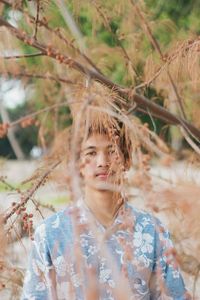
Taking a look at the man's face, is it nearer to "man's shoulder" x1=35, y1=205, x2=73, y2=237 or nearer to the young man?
the young man

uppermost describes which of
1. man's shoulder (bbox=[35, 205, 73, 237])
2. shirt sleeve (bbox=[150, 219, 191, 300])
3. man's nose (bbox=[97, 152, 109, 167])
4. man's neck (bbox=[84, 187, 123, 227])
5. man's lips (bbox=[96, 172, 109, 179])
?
man's nose (bbox=[97, 152, 109, 167])

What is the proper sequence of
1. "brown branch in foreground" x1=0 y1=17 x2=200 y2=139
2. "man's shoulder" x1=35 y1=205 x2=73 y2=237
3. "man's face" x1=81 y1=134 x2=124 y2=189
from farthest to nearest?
1. "man's shoulder" x1=35 y1=205 x2=73 y2=237
2. "man's face" x1=81 y1=134 x2=124 y2=189
3. "brown branch in foreground" x1=0 y1=17 x2=200 y2=139

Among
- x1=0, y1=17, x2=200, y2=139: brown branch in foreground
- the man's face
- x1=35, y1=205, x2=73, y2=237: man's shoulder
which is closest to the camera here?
x1=0, y1=17, x2=200, y2=139: brown branch in foreground

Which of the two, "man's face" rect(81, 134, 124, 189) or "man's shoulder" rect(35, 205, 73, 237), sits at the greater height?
"man's face" rect(81, 134, 124, 189)

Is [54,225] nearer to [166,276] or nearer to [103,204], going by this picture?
[103,204]

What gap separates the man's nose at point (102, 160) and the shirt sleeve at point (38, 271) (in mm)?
231

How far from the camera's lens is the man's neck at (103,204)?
1702mm

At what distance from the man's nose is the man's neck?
0.36ft

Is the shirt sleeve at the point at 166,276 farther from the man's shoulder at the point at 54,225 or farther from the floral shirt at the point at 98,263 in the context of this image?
the man's shoulder at the point at 54,225

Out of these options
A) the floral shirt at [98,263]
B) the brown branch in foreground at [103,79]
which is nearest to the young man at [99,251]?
the floral shirt at [98,263]

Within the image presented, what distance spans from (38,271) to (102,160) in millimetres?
308

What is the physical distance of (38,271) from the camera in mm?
1664

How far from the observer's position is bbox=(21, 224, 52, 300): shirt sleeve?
1659mm

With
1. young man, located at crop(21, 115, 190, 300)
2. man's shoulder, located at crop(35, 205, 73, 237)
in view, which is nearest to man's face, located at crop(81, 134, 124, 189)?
young man, located at crop(21, 115, 190, 300)
